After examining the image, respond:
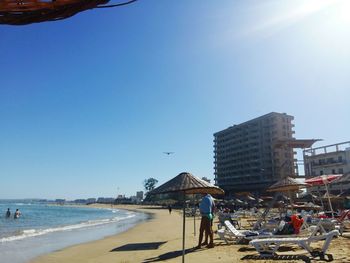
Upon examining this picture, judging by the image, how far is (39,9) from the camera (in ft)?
5.86

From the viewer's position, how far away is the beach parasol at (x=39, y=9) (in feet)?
5.68

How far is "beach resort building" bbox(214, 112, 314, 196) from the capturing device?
93.6m

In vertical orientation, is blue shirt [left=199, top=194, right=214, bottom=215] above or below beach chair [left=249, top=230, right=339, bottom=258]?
above

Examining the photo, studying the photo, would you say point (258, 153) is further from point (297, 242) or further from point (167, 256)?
point (297, 242)

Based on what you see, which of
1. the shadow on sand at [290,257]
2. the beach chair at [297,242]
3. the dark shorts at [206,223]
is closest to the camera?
the shadow on sand at [290,257]

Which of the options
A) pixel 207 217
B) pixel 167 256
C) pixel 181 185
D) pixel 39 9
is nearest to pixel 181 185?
pixel 181 185

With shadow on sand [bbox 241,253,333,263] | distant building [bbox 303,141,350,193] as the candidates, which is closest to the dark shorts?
shadow on sand [bbox 241,253,333,263]

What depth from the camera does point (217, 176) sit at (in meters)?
120

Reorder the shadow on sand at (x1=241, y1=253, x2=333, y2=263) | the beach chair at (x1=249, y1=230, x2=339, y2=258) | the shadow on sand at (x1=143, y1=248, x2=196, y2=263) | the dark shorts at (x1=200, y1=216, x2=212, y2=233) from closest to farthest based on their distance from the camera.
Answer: the shadow on sand at (x1=241, y1=253, x2=333, y2=263)
the beach chair at (x1=249, y1=230, x2=339, y2=258)
the shadow on sand at (x1=143, y1=248, x2=196, y2=263)
the dark shorts at (x1=200, y1=216, x2=212, y2=233)

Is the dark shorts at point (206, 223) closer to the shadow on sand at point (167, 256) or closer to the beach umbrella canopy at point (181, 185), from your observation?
the shadow on sand at point (167, 256)

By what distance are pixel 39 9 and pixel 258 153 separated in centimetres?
10198

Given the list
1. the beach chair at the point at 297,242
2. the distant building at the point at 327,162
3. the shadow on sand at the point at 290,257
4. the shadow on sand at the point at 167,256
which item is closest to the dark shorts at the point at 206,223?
the shadow on sand at the point at 167,256

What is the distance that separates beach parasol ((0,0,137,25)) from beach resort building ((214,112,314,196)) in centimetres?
8414

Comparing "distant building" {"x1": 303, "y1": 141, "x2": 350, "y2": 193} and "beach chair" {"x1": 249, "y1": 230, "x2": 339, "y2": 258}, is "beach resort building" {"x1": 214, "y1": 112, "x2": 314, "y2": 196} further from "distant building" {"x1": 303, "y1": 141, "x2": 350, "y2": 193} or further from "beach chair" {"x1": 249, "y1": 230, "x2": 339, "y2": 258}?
"beach chair" {"x1": 249, "y1": 230, "x2": 339, "y2": 258}
